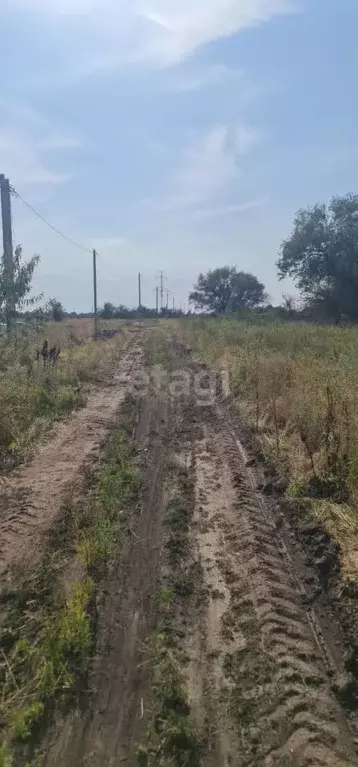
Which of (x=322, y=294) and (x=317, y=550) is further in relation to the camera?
(x=322, y=294)

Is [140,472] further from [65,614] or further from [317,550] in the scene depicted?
[65,614]

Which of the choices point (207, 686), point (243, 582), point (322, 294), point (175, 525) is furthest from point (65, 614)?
point (322, 294)

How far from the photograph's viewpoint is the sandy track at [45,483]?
16.5ft

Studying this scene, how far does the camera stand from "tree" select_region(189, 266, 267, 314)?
219 feet

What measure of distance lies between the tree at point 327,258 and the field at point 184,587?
28.1 m

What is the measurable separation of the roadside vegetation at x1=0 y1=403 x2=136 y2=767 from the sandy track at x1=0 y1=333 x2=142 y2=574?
0.23 metres

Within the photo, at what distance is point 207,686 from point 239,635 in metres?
0.56

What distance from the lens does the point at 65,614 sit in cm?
372

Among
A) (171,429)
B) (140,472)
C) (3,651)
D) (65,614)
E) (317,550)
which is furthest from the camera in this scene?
(171,429)
